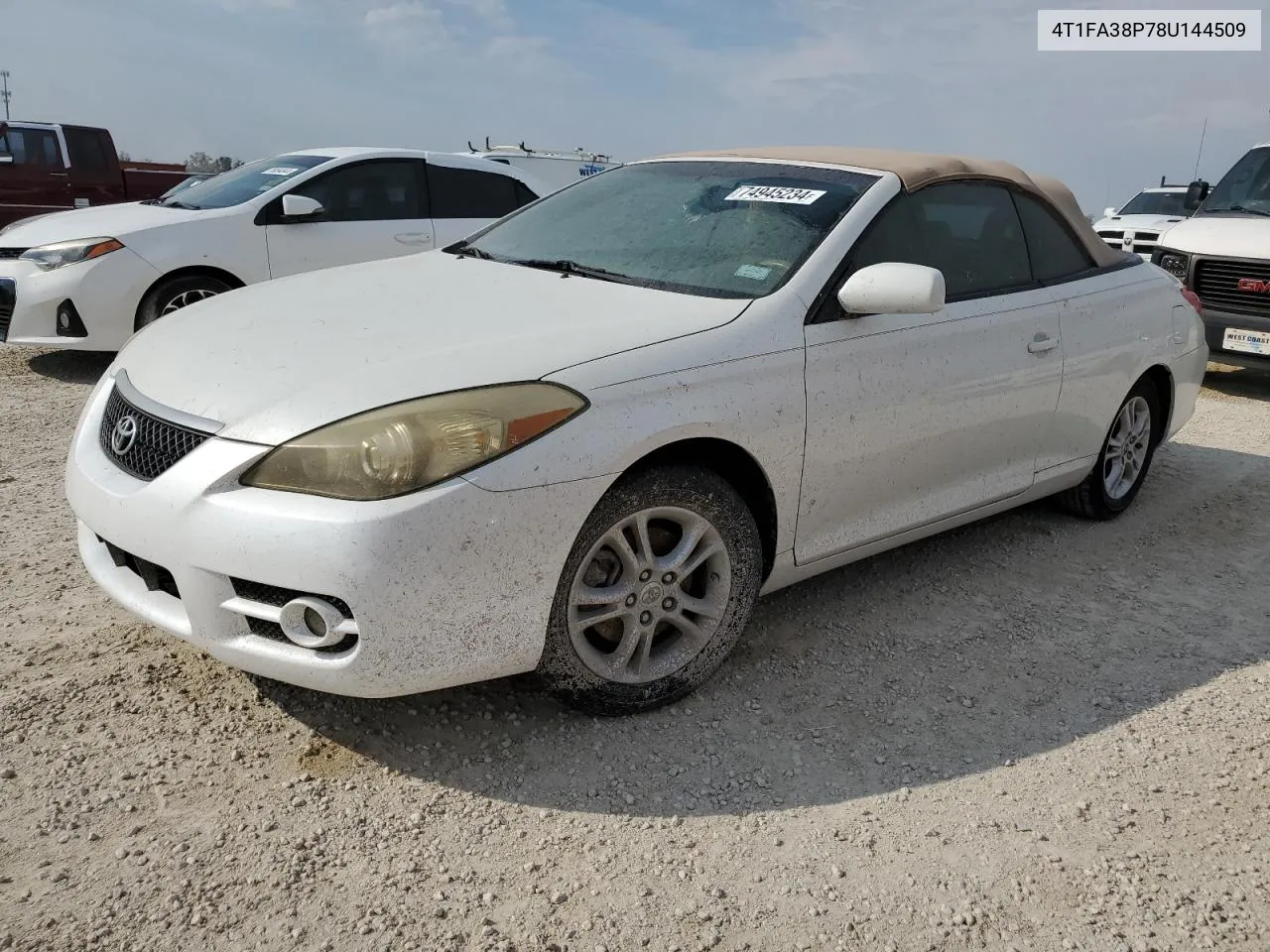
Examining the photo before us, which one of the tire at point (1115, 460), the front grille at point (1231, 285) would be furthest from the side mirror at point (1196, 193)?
the tire at point (1115, 460)

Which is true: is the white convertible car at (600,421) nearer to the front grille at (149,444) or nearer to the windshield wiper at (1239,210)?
the front grille at (149,444)

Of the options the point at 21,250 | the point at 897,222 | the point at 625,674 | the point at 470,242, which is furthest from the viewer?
the point at 21,250

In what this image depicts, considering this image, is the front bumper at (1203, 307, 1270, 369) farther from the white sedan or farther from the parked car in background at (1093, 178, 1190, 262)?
the white sedan

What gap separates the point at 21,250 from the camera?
6.93 meters

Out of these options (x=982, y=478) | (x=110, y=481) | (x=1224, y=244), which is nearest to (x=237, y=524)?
(x=110, y=481)

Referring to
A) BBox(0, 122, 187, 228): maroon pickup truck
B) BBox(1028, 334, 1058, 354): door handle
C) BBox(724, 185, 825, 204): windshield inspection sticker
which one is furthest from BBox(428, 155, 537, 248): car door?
BBox(0, 122, 187, 228): maroon pickup truck

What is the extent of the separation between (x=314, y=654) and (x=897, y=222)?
7.56 feet

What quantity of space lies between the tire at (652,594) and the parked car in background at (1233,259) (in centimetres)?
609

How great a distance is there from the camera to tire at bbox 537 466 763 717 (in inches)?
108

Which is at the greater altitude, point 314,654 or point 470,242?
point 470,242

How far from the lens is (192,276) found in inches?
274

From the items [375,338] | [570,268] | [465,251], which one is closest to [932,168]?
[570,268]

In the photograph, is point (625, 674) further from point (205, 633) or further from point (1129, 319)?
point (1129, 319)

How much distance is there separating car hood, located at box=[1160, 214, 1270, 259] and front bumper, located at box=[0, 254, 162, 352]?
25.5ft
